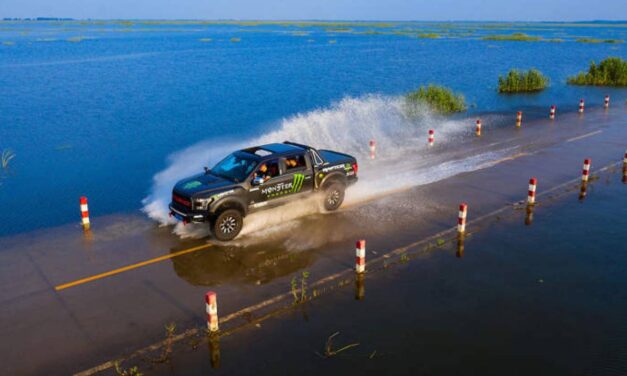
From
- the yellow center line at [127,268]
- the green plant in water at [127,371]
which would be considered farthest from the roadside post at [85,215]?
the green plant in water at [127,371]

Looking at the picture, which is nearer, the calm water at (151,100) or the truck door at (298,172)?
the truck door at (298,172)

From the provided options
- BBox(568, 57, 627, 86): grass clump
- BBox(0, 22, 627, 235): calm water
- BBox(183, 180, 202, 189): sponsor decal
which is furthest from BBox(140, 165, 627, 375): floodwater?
BBox(568, 57, 627, 86): grass clump

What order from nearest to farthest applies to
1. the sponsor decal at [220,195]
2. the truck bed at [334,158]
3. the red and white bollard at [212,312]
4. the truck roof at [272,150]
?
the red and white bollard at [212,312] < the sponsor decal at [220,195] < the truck roof at [272,150] < the truck bed at [334,158]

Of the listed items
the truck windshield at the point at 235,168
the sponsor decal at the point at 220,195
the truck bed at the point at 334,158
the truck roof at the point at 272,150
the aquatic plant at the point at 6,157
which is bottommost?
the aquatic plant at the point at 6,157

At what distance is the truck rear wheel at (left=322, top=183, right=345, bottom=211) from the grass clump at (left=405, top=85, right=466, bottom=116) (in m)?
19.4

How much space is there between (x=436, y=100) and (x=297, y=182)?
75.8 feet

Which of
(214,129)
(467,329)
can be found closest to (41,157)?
(214,129)

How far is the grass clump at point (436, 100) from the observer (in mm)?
34669

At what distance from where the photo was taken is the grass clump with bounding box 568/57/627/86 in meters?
47.8

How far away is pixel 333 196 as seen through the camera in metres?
15.6

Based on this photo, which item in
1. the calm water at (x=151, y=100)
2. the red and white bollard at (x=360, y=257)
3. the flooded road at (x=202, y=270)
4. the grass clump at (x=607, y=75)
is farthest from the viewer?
the grass clump at (x=607, y=75)

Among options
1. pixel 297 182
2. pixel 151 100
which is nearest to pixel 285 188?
pixel 297 182

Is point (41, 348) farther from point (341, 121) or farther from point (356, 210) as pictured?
point (341, 121)

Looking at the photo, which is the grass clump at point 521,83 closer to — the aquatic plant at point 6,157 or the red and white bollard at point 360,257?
the aquatic plant at point 6,157
